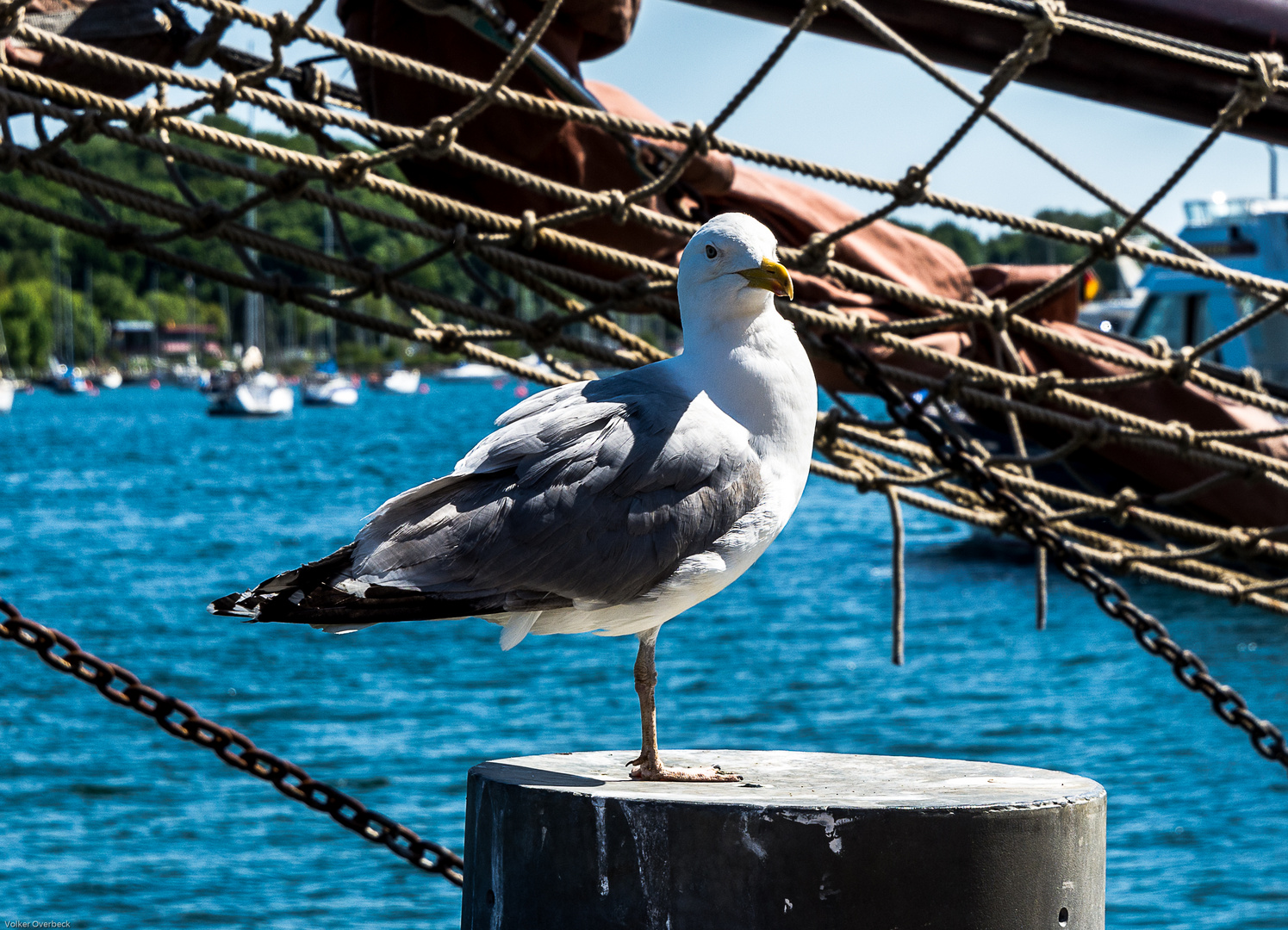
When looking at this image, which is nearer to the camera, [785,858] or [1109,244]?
[785,858]

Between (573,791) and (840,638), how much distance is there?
57.7 ft

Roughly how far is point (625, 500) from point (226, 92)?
231cm

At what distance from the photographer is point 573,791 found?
2.35 meters

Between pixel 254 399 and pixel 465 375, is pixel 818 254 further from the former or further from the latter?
pixel 465 375

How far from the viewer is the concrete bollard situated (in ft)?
7.27

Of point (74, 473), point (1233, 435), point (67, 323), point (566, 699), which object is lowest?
point (566, 699)

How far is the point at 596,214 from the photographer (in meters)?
4.61

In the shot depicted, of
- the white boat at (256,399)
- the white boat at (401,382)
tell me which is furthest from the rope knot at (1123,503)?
the white boat at (401,382)

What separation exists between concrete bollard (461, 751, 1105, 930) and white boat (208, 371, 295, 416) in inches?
3371

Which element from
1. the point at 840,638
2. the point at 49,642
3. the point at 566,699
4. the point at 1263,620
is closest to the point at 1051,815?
the point at 49,642

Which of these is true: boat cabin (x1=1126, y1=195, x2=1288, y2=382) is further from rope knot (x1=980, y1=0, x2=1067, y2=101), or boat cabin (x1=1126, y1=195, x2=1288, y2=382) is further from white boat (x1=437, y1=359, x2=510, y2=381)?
white boat (x1=437, y1=359, x2=510, y2=381)

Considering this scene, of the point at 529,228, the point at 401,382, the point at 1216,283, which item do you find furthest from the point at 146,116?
the point at 401,382

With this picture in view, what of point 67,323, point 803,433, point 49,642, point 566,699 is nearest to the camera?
point 803,433

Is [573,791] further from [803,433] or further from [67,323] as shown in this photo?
[67,323]
